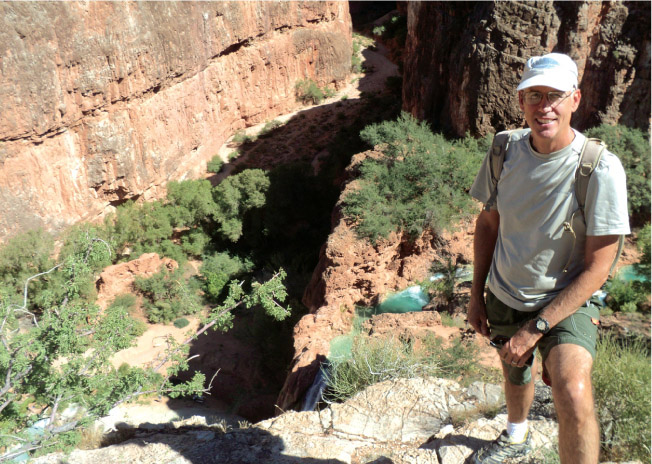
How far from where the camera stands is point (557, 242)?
2135mm

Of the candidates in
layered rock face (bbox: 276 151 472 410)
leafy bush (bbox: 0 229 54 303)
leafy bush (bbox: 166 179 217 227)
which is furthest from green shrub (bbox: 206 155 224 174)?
layered rock face (bbox: 276 151 472 410)

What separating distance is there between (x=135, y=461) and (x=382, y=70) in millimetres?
24946

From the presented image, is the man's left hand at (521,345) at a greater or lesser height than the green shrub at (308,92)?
greater

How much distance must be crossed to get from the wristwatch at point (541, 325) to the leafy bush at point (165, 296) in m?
12.6

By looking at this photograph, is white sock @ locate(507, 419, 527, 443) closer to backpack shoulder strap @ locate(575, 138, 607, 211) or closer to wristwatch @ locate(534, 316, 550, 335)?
wristwatch @ locate(534, 316, 550, 335)

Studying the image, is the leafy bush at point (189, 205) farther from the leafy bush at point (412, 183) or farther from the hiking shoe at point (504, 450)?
the hiking shoe at point (504, 450)

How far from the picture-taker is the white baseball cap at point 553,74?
2023mm

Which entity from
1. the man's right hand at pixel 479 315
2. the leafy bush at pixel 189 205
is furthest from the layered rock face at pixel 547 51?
the man's right hand at pixel 479 315

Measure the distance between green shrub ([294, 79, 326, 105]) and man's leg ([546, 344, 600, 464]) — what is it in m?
22.9

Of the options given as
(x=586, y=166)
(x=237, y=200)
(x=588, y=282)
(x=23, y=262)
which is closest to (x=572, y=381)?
(x=588, y=282)

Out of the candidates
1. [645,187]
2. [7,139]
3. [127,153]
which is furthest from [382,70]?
[7,139]

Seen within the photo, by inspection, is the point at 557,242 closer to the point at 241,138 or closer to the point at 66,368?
the point at 66,368

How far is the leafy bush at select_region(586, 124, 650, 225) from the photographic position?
12539 mm

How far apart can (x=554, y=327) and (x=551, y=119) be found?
807 millimetres
